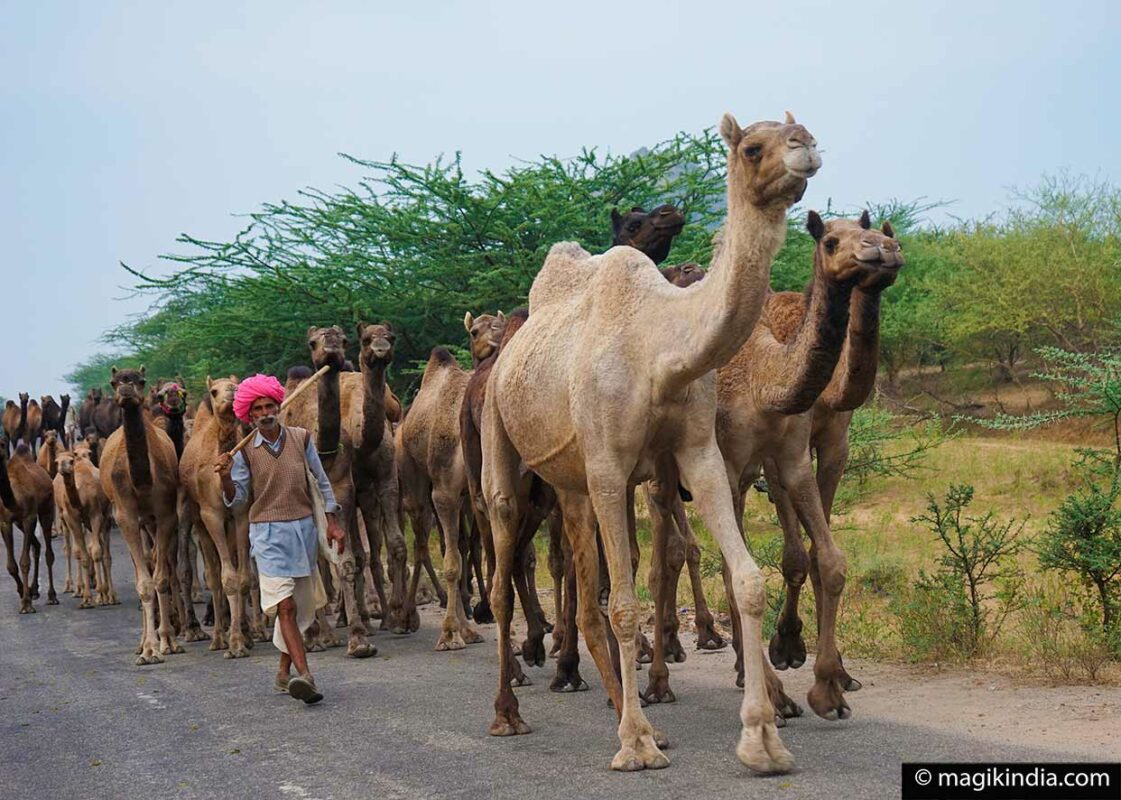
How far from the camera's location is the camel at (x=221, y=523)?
11.8 metres

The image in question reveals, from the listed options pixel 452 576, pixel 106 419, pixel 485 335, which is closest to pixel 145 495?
pixel 452 576

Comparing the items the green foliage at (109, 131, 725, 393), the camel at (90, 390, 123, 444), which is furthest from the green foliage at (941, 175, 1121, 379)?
the camel at (90, 390, 123, 444)

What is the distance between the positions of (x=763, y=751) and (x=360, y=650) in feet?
18.8

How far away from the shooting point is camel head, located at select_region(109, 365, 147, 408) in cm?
1187

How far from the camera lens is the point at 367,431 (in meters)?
12.4

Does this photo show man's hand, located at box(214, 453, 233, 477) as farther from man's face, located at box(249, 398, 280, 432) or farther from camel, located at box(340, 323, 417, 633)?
camel, located at box(340, 323, 417, 633)

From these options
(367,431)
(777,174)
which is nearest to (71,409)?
(367,431)

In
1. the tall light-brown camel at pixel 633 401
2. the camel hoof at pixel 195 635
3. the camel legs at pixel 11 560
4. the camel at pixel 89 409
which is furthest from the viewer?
the camel at pixel 89 409

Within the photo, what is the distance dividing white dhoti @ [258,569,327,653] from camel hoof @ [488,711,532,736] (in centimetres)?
213

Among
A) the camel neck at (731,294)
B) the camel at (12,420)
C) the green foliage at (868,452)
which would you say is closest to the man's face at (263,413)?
the camel neck at (731,294)

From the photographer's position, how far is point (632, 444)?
6.84 m

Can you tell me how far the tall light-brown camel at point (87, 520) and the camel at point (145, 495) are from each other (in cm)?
298

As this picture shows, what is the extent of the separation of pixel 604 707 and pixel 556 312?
2.38 meters

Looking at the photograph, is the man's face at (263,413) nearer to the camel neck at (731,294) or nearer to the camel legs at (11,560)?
the camel neck at (731,294)
